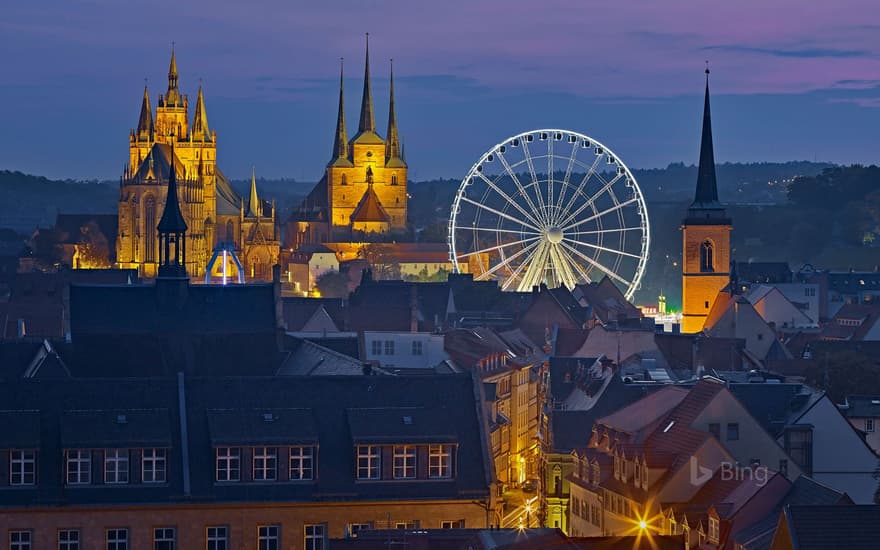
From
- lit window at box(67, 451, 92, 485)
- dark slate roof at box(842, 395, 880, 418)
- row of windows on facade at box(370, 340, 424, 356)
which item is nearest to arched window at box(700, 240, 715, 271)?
row of windows on facade at box(370, 340, 424, 356)

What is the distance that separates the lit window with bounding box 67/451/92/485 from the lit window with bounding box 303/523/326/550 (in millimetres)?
6035

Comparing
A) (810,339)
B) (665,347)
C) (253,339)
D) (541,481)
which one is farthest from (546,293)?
(253,339)

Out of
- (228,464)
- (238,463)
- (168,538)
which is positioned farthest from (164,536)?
(238,463)

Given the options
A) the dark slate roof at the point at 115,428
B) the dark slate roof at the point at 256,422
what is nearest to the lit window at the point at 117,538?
the dark slate roof at the point at 256,422

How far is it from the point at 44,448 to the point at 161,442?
318 centimetres

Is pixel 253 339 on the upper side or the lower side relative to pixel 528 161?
lower

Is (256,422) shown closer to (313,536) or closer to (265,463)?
(265,463)

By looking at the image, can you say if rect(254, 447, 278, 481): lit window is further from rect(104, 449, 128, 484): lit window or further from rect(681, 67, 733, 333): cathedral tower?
rect(681, 67, 733, 333): cathedral tower

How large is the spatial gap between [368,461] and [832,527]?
64.1ft

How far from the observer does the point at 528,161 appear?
168 m

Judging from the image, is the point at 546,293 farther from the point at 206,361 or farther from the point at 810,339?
the point at 206,361

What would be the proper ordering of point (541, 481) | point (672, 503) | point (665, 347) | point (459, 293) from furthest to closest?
point (459, 293) < point (665, 347) < point (541, 481) < point (672, 503)

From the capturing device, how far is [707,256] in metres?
198

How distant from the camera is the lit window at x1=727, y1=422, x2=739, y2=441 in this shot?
78625 mm
